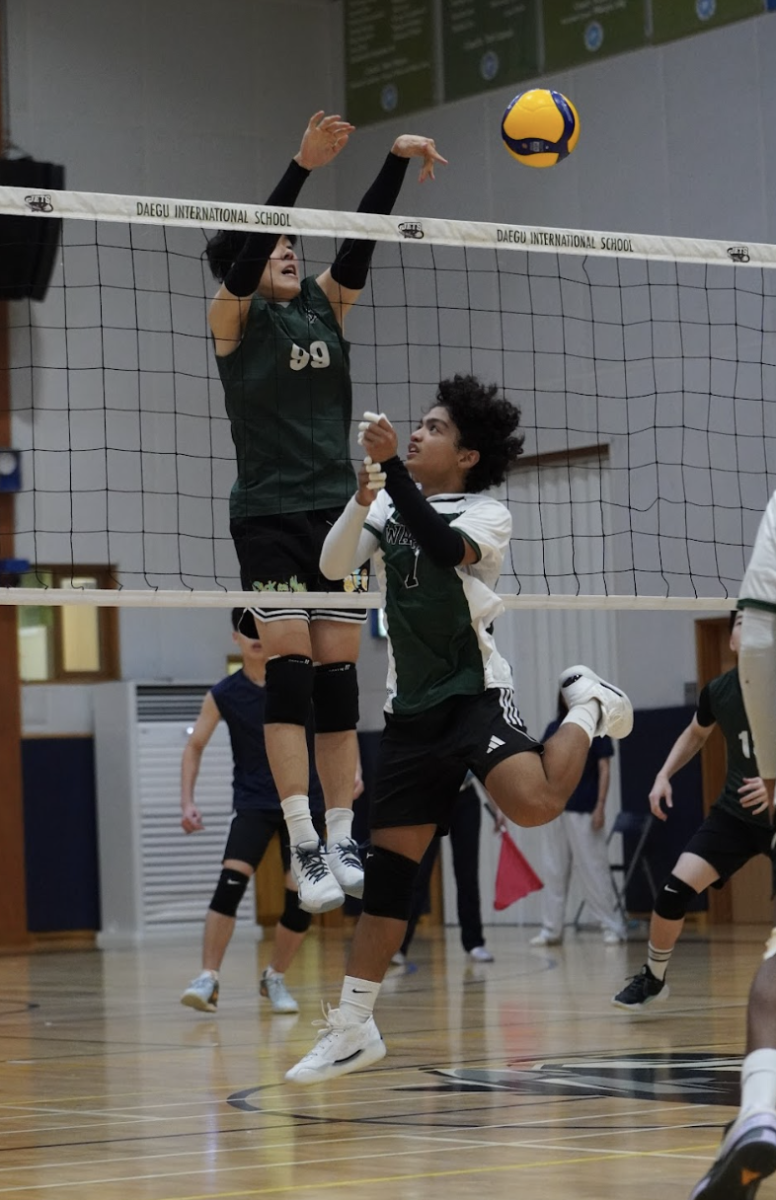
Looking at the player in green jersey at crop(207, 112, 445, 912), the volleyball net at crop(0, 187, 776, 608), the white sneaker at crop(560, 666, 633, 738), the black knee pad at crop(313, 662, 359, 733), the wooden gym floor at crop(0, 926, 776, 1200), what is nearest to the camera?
the wooden gym floor at crop(0, 926, 776, 1200)

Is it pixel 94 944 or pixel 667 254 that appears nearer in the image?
pixel 667 254

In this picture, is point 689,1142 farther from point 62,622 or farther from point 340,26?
point 340,26


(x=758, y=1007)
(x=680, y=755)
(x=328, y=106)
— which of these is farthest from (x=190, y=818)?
(x=328, y=106)

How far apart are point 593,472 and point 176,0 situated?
6045mm

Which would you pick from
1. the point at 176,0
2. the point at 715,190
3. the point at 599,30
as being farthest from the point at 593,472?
the point at 176,0

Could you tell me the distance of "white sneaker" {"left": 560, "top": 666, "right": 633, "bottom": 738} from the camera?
5.40 meters

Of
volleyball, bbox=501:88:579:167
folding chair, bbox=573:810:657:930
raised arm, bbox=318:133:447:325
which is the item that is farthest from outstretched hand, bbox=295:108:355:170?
folding chair, bbox=573:810:657:930

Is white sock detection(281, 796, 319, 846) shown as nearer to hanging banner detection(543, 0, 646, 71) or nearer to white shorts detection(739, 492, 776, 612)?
white shorts detection(739, 492, 776, 612)

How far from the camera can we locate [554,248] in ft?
22.3

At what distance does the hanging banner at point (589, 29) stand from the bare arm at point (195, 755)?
26.3ft

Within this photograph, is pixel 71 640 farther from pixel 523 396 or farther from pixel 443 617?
pixel 443 617

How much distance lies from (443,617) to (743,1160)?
2322 millimetres

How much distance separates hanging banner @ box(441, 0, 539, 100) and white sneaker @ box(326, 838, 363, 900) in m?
11.2

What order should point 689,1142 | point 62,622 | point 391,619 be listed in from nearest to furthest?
1. point 689,1142
2. point 391,619
3. point 62,622
